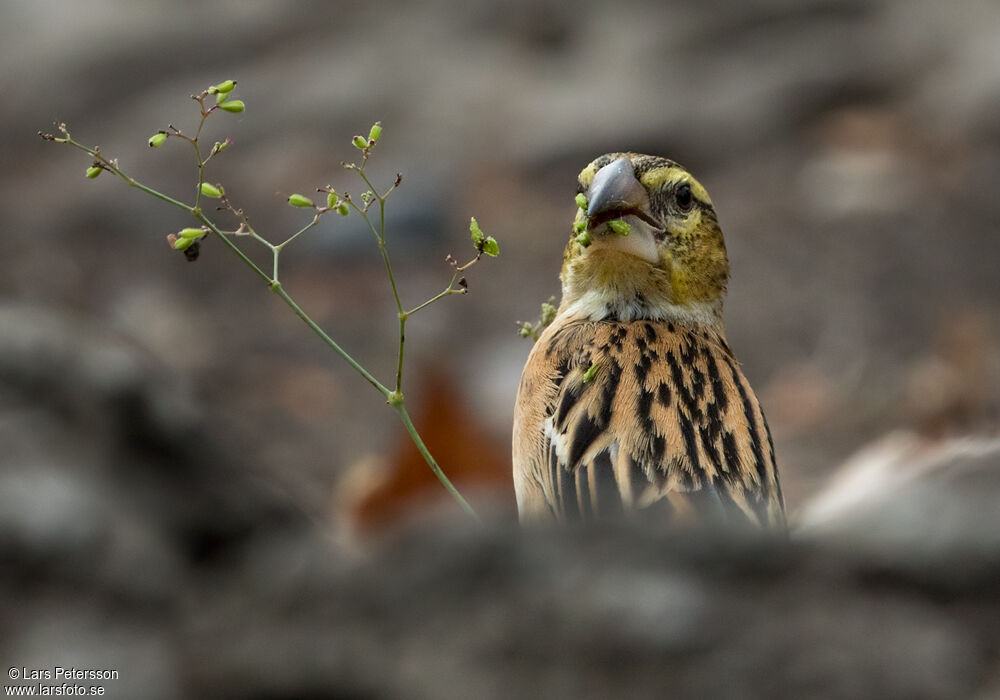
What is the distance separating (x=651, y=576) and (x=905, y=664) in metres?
0.43

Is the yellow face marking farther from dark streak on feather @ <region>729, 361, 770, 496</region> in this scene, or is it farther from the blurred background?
the blurred background

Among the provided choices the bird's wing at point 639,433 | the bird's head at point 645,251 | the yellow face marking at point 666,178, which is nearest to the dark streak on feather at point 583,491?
the bird's wing at point 639,433

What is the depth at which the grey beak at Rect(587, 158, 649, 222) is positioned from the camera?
150 inches

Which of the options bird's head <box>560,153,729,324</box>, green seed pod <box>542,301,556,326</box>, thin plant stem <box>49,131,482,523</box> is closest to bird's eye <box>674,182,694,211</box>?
bird's head <box>560,153,729,324</box>

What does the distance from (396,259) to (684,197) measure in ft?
19.0

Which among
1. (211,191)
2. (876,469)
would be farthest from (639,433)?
(876,469)

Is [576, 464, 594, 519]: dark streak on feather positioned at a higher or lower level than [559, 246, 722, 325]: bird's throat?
lower

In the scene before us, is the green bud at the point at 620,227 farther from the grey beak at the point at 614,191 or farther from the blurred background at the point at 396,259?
the blurred background at the point at 396,259

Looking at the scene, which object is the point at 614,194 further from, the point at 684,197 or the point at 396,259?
the point at 396,259

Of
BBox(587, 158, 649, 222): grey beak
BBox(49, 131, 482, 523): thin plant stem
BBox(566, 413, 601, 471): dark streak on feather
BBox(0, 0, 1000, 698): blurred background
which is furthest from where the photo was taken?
BBox(587, 158, 649, 222): grey beak

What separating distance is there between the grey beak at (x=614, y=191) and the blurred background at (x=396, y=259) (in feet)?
4.00

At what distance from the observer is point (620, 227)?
3855mm

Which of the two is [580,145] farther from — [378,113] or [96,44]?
[96,44]

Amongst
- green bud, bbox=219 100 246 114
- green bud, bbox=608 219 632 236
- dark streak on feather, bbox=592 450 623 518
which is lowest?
dark streak on feather, bbox=592 450 623 518
